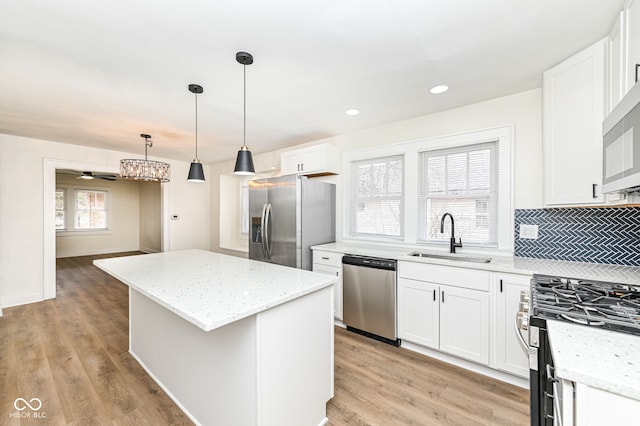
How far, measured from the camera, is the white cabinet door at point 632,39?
1307 mm

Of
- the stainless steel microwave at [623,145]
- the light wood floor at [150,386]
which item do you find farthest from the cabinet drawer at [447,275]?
the stainless steel microwave at [623,145]

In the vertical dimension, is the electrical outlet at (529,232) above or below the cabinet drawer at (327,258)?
above

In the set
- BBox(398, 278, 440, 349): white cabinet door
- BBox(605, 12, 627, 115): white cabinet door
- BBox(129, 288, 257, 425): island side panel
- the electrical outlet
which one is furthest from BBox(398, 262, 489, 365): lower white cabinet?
BBox(129, 288, 257, 425): island side panel

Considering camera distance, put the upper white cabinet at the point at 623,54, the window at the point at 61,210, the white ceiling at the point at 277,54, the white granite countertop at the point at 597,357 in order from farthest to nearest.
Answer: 1. the window at the point at 61,210
2. the white ceiling at the point at 277,54
3. the upper white cabinet at the point at 623,54
4. the white granite countertop at the point at 597,357

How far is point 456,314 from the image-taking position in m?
2.29

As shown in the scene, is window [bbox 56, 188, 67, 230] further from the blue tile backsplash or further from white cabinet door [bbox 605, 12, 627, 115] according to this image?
white cabinet door [bbox 605, 12, 627, 115]

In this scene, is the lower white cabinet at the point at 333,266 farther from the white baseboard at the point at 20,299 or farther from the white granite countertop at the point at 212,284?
the white baseboard at the point at 20,299

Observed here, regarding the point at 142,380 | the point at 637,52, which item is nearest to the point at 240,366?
the point at 142,380

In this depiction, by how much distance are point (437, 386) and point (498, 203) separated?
174 centimetres

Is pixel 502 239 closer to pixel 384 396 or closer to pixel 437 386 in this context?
pixel 437 386

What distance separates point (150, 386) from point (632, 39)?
12.3ft

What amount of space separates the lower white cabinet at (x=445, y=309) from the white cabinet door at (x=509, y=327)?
0.08m

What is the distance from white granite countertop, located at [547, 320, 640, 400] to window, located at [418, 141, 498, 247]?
6.14ft

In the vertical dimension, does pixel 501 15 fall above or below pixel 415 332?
above
